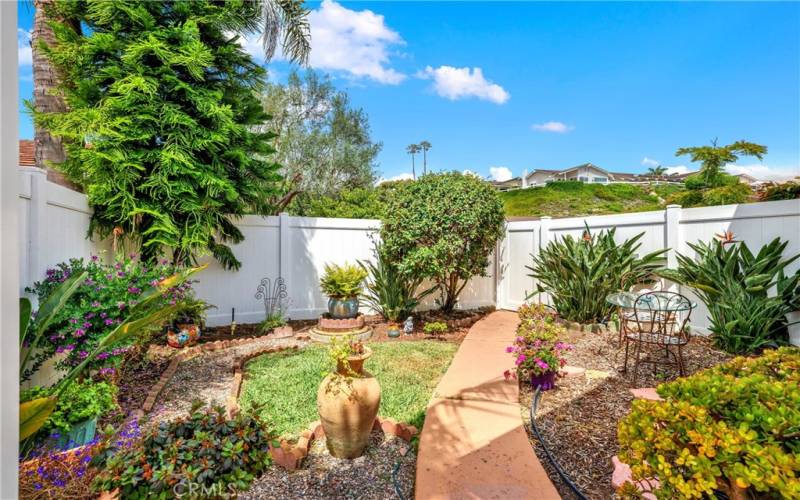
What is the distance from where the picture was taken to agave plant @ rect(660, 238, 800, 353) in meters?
4.13

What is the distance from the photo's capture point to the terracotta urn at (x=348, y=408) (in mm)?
2656

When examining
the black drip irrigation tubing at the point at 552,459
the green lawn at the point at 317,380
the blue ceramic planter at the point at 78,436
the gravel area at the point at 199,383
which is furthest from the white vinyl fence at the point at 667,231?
the blue ceramic planter at the point at 78,436

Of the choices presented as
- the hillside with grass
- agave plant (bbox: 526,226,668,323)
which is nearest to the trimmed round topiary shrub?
agave plant (bbox: 526,226,668,323)

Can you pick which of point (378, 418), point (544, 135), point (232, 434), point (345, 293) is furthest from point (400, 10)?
point (544, 135)

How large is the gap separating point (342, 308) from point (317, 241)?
1.65m

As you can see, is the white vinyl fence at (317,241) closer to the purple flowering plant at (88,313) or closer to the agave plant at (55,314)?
the purple flowering plant at (88,313)

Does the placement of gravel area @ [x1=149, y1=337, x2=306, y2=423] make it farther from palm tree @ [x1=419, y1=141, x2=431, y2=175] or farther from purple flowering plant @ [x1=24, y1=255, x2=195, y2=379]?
palm tree @ [x1=419, y1=141, x2=431, y2=175]

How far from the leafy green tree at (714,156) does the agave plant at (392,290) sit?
383 inches

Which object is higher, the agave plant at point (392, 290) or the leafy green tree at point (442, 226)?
the leafy green tree at point (442, 226)

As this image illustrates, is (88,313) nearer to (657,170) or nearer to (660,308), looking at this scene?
(660,308)

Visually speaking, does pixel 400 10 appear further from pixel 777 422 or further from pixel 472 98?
pixel 777 422

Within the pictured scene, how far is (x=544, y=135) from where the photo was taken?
58.3ft

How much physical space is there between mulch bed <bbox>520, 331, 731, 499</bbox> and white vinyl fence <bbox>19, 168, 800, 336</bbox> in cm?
158

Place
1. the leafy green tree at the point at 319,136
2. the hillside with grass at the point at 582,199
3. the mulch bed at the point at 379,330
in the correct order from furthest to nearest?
1. the hillside with grass at the point at 582,199
2. the leafy green tree at the point at 319,136
3. the mulch bed at the point at 379,330
